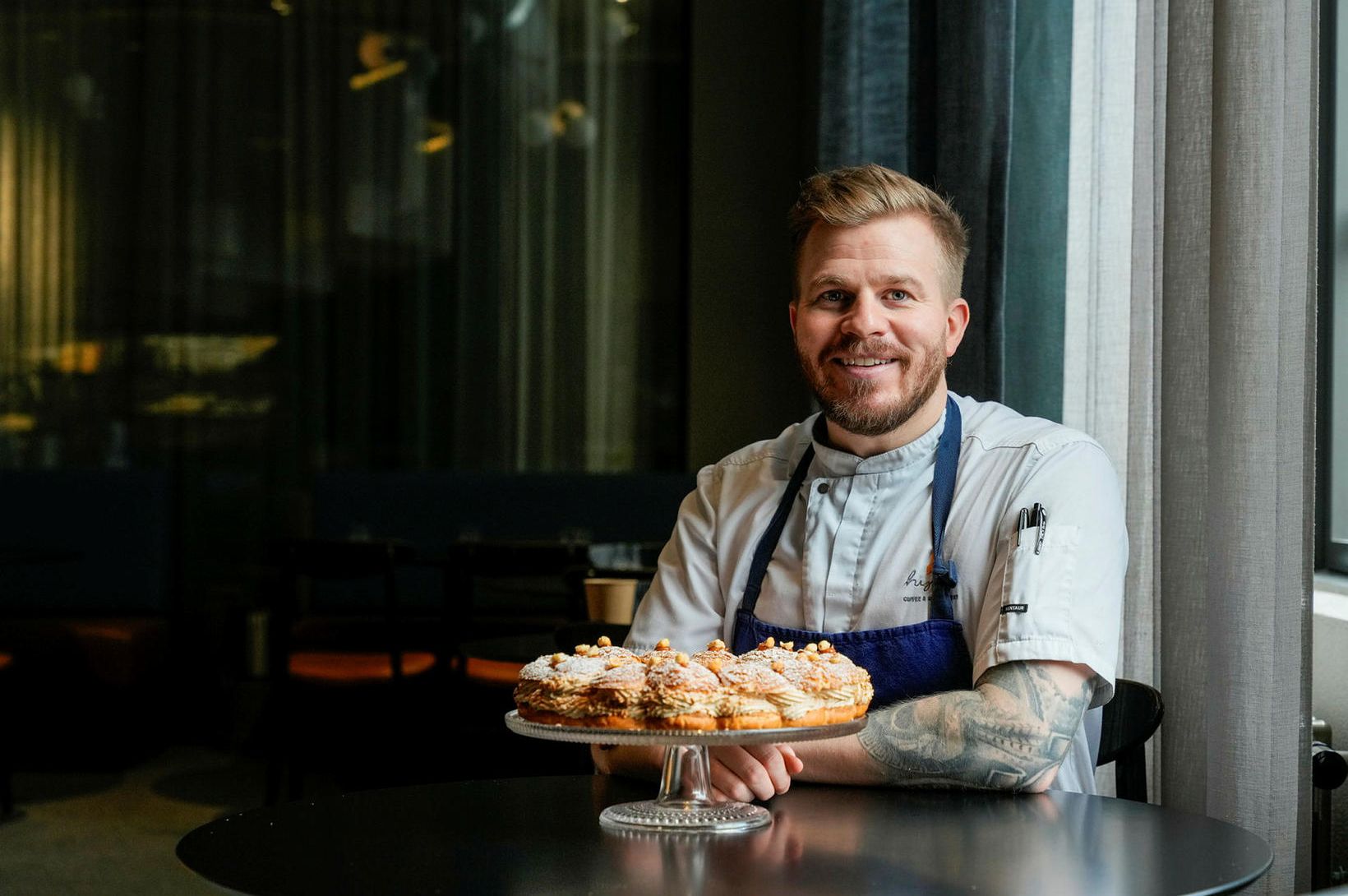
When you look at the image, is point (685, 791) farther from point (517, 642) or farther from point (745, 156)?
point (745, 156)

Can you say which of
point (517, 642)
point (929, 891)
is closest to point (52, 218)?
point (517, 642)

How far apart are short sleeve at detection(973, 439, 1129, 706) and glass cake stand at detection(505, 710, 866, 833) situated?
0.26 metres

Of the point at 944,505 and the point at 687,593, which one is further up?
the point at 944,505

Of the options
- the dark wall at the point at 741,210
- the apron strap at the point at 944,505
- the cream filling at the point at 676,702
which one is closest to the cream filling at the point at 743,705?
the cream filling at the point at 676,702

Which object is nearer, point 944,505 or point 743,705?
point 743,705

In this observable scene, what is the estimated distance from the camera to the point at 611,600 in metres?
3.04

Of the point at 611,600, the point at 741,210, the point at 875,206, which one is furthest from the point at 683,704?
the point at 741,210

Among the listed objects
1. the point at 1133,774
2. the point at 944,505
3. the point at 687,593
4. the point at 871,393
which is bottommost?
the point at 1133,774

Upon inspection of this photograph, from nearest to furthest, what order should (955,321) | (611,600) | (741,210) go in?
(955,321)
(611,600)
(741,210)

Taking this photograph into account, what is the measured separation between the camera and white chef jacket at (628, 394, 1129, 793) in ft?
4.91

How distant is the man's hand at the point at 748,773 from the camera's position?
137cm

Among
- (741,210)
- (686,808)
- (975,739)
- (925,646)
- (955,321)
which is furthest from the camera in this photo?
(741,210)

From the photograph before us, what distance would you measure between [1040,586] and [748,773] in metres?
0.36

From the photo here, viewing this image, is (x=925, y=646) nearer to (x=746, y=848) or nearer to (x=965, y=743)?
(x=965, y=743)
